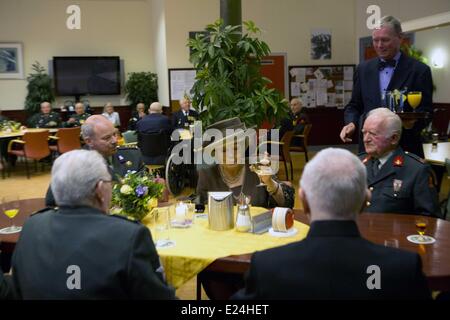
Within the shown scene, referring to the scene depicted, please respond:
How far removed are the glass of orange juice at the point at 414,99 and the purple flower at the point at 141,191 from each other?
1.88m

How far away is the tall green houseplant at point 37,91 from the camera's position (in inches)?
478

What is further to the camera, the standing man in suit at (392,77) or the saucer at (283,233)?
the standing man in suit at (392,77)

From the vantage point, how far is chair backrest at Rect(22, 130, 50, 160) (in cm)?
954

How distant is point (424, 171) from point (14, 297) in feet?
7.59

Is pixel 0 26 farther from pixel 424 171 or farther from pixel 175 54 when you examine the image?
pixel 424 171

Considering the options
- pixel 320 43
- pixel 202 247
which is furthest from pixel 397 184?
pixel 320 43

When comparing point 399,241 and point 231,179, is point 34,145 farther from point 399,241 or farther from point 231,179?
point 399,241

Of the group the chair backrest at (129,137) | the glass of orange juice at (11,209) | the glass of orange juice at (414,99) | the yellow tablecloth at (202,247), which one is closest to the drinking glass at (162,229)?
the yellow tablecloth at (202,247)

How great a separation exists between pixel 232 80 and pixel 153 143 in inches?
82.8

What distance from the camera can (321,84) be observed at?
1217 cm

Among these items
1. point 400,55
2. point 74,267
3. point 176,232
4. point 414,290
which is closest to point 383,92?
point 400,55

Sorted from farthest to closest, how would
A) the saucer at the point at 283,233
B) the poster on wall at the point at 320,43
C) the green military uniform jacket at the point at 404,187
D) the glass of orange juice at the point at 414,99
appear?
the poster on wall at the point at 320,43
the glass of orange juice at the point at 414,99
the green military uniform jacket at the point at 404,187
the saucer at the point at 283,233

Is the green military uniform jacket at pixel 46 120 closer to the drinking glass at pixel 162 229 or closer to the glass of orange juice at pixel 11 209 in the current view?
the glass of orange juice at pixel 11 209

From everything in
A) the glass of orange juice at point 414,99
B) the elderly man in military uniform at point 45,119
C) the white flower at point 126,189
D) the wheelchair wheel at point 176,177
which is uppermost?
the glass of orange juice at point 414,99
